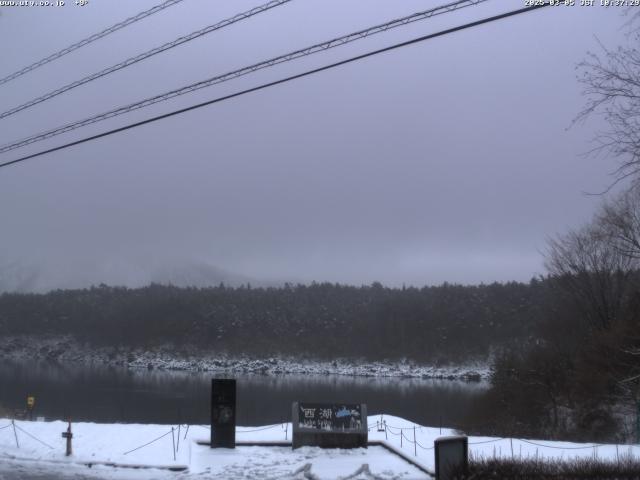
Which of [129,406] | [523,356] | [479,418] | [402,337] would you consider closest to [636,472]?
[479,418]

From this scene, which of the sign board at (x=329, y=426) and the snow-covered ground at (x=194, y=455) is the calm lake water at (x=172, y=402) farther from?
the sign board at (x=329, y=426)

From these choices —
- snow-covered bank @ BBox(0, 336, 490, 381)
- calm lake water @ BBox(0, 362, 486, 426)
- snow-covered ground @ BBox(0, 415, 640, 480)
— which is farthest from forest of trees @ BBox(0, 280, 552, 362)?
snow-covered ground @ BBox(0, 415, 640, 480)

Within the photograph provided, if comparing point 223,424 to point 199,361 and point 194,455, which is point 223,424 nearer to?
point 194,455

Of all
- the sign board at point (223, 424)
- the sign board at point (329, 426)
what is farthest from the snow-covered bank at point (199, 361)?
the sign board at point (223, 424)

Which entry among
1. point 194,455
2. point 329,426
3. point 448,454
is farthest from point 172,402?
point 448,454

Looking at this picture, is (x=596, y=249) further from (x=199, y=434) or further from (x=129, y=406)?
(x=129, y=406)

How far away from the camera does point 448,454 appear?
11.4 meters

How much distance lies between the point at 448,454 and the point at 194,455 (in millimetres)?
7741

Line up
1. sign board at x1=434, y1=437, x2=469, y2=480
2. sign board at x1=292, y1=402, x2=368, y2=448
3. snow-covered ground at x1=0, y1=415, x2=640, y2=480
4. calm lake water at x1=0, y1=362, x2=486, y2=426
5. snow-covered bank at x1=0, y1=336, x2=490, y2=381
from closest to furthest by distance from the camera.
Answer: sign board at x1=434, y1=437, x2=469, y2=480
snow-covered ground at x1=0, y1=415, x2=640, y2=480
sign board at x1=292, y1=402, x2=368, y2=448
calm lake water at x1=0, y1=362, x2=486, y2=426
snow-covered bank at x1=0, y1=336, x2=490, y2=381

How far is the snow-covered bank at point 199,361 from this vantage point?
441 ft

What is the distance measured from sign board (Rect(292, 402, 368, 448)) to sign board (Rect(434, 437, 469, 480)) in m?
Answer: 6.83

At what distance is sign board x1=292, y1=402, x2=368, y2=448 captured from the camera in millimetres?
18031

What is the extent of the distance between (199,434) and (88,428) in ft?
11.9

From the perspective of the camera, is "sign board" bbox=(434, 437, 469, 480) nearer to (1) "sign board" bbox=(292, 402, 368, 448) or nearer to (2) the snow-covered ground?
(2) the snow-covered ground
